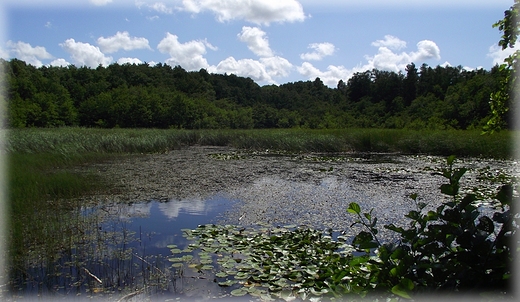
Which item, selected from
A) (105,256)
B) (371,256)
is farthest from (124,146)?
(371,256)

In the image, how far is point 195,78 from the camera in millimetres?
69812

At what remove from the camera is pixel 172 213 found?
6.19 meters

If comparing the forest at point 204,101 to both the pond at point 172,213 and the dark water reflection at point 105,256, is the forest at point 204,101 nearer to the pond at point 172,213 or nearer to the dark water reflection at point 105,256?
the pond at point 172,213

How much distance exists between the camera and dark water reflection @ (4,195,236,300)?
3.33 metres

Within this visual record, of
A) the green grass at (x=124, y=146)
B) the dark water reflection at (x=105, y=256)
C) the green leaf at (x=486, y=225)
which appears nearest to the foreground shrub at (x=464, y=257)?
the green leaf at (x=486, y=225)

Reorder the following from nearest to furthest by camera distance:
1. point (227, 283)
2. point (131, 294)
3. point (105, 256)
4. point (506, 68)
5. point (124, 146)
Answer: point (506, 68) → point (131, 294) → point (227, 283) → point (105, 256) → point (124, 146)

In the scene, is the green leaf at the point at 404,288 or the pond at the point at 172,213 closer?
the green leaf at the point at 404,288

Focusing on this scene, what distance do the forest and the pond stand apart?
19.4m

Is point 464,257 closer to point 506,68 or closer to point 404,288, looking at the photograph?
point 404,288

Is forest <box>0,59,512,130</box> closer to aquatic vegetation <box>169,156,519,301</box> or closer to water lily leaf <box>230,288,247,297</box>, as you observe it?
aquatic vegetation <box>169,156,519,301</box>

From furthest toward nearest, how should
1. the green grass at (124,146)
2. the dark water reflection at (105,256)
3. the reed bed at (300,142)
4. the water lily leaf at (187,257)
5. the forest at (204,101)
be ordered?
the forest at (204,101), the reed bed at (300,142), the green grass at (124,146), the water lily leaf at (187,257), the dark water reflection at (105,256)

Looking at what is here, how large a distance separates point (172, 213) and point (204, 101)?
4967 cm

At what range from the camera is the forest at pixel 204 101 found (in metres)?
34.9

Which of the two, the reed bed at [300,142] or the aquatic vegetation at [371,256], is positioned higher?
the reed bed at [300,142]
